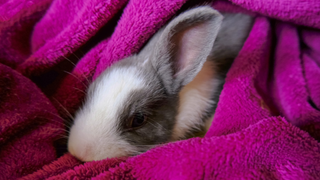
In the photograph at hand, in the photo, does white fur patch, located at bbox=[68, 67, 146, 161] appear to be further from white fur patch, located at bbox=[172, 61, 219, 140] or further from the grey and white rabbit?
white fur patch, located at bbox=[172, 61, 219, 140]

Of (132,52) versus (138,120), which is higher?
(132,52)

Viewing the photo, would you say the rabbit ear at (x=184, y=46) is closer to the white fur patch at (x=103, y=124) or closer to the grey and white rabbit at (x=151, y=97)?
the grey and white rabbit at (x=151, y=97)

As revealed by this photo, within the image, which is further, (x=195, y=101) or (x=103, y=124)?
(x=195, y=101)

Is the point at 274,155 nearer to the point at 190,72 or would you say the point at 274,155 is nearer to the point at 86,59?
the point at 190,72

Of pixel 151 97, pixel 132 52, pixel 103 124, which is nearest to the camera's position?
pixel 103 124

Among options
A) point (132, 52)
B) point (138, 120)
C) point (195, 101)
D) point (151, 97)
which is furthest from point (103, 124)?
point (195, 101)

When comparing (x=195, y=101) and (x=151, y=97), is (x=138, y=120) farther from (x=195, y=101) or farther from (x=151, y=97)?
(x=195, y=101)

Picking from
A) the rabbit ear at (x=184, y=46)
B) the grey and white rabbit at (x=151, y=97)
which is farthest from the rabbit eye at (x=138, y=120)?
the rabbit ear at (x=184, y=46)
